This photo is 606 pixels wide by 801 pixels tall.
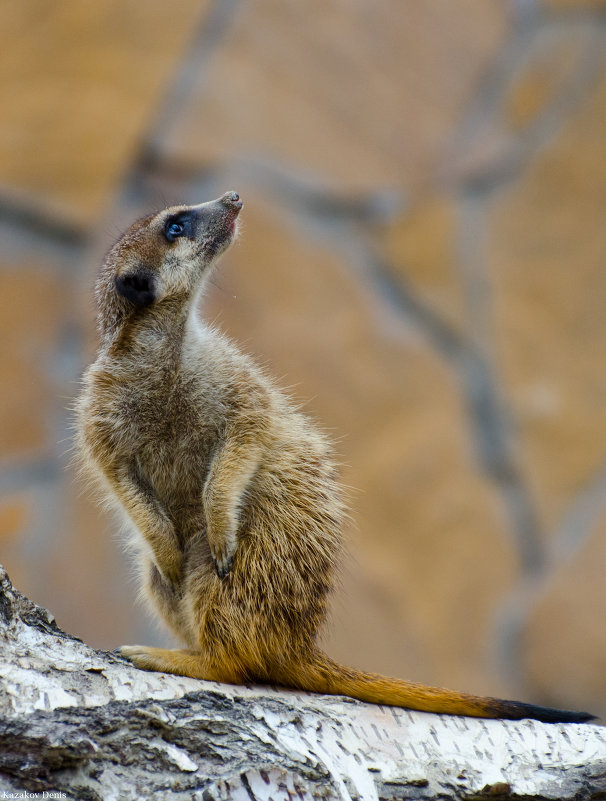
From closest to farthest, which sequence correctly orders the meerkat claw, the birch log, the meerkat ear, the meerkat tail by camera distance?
the birch log → the meerkat tail → the meerkat claw → the meerkat ear

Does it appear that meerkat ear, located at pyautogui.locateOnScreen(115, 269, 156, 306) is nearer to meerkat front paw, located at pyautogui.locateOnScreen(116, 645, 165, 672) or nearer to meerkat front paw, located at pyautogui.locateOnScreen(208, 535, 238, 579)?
meerkat front paw, located at pyautogui.locateOnScreen(208, 535, 238, 579)

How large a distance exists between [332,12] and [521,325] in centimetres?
156

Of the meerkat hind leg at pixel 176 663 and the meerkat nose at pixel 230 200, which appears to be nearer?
the meerkat hind leg at pixel 176 663

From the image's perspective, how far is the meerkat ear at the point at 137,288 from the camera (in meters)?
2.00

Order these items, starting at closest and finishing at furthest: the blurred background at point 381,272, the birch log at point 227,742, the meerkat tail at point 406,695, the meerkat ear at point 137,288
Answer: the birch log at point 227,742
the meerkat tail at point 406,695
the meerkat ear at point 137,288
the blurred background at point 381,272

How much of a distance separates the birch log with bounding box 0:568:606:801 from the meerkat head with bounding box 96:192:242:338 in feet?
2.34

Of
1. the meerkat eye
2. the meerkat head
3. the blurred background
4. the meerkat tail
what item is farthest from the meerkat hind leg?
the blurred background

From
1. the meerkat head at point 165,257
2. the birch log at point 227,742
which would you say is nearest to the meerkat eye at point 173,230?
the meerkat head at point 165,257

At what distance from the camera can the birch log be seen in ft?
4.23

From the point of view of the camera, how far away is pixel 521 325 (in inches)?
165

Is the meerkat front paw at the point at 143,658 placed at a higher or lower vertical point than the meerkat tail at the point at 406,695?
higher

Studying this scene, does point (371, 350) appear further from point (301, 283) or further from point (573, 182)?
point (573, 182)

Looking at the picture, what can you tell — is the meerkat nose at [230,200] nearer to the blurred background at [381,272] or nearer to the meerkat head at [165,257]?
the meerkat head at [165,257]

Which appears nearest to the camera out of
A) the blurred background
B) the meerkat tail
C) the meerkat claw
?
the meerkat tail
